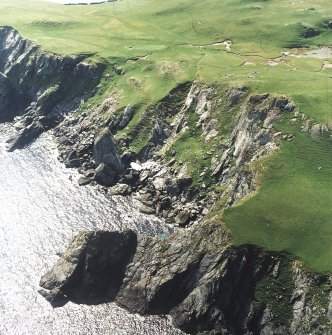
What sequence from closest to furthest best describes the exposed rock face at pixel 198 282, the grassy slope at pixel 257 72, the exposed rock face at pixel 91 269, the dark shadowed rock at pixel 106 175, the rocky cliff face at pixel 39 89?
the exposed rock face at pixel 198 282, the grassy slope at pixel 257 72, the exposed rock face at pixel 91 269, the dark shadowed rock at pixel 106 175, the rocky cliff face at pixel 39 89

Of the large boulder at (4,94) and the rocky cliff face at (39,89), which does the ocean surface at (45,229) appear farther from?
the large boulder at (4,94)

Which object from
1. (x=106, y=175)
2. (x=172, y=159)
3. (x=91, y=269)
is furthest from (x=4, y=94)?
(x=91, y=269)

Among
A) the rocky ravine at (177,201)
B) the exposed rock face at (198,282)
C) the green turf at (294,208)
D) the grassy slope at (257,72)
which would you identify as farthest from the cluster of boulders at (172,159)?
the exposed rock face at (198,282)

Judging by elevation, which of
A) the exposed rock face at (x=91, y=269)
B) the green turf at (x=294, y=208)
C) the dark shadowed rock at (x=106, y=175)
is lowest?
the dark shadowed rock at (x=106, y=175)

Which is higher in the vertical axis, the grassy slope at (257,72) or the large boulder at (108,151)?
the grassy slope at (257,72)

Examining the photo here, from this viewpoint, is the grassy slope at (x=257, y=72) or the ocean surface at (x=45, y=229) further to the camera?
the grassy slope at (x=257, y=72)

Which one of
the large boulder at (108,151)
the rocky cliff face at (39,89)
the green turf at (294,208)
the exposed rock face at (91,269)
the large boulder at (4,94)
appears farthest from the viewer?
the large boulder at (4,94)

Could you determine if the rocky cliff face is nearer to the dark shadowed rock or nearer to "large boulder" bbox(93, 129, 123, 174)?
"large boulder" bbox(93, 129, 123, 174)
